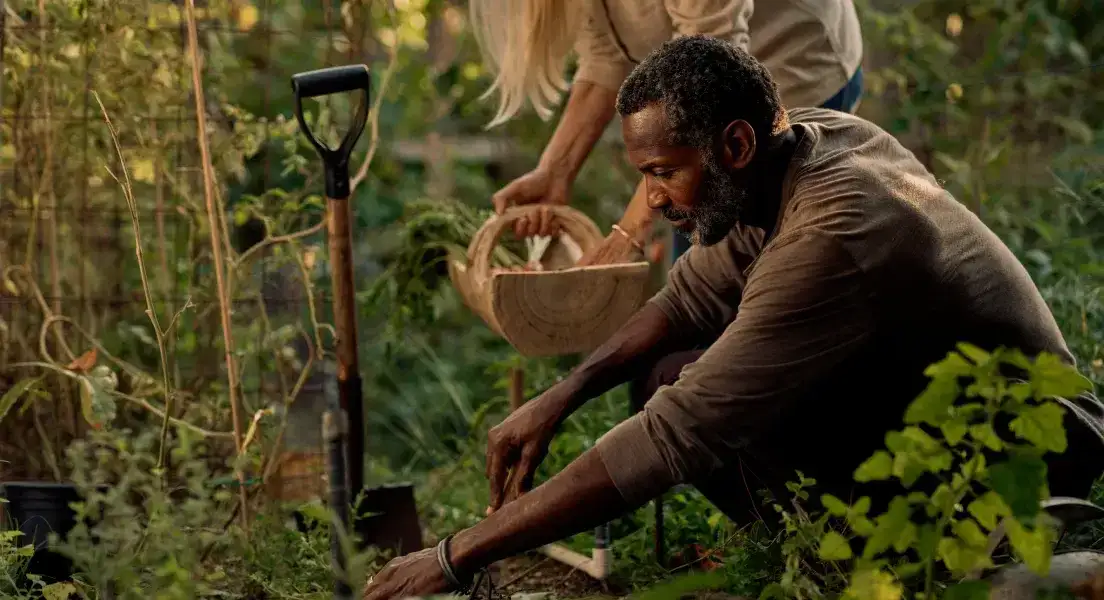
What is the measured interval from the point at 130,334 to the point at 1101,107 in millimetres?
4298

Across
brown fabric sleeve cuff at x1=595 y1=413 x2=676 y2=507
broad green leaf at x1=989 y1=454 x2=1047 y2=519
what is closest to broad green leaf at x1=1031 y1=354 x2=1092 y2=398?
broad green leaf at x1=989 y1=454 x2=1047 y2=519

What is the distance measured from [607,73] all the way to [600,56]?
48mm

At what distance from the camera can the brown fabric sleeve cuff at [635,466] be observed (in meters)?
2.49

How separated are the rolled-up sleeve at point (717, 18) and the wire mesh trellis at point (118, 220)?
45.8 inches

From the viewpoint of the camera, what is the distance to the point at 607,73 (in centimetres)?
358

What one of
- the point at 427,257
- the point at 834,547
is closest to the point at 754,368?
the point at 834,547

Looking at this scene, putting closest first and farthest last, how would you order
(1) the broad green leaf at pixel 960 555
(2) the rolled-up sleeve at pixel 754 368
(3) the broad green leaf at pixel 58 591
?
1. (1) the broad green leaf at pixel 960 555
2. (2) the rolled-up sleeve at pixel 754 368
3. (3) the broad green leaf at pixel 58 591

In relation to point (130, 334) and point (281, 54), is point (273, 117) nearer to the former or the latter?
point (281, 54)

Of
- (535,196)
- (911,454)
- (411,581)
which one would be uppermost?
(535,196)

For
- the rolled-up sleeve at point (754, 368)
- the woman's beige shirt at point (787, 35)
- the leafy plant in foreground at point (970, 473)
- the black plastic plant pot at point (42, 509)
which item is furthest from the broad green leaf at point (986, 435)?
the black plastic plant pot at point (42, 509)

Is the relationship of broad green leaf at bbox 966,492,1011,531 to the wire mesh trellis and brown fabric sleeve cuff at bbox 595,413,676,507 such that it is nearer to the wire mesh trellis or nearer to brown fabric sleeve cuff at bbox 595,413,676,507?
brown fabric sleeve cuff at bbox 595,413,676,507

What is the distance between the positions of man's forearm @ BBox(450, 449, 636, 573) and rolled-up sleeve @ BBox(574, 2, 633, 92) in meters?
1.39

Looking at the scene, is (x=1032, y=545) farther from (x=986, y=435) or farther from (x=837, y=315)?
(x=837, y=315)

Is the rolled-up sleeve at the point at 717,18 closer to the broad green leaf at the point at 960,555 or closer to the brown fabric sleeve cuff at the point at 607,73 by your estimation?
the brown fabric sleeve cuff at the point at 607,73
